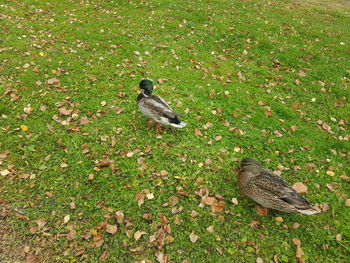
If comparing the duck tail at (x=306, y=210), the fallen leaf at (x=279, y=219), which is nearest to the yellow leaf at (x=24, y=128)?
the fallen leaf at (x=279, y=219)

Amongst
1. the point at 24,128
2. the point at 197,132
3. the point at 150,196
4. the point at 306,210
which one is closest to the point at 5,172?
the point at 24,128

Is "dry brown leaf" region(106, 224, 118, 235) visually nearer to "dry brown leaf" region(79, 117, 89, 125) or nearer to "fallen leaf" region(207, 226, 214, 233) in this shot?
"fallen leaf" region(207, 226, 214, 233)

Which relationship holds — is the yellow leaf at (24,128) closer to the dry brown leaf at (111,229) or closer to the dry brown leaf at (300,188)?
the dry brown leaf at (111,229)

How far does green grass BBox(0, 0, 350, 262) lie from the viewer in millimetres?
4250

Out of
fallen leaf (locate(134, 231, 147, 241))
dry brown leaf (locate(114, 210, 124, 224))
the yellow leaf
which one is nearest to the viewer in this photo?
fallen leaf (locate(134, 231, 147, 241))

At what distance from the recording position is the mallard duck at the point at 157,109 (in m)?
5.45

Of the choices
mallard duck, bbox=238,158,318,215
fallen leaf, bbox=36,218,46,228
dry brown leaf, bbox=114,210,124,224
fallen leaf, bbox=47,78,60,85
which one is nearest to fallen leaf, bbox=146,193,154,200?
dry brown leaf, bbox=114,210,124,224

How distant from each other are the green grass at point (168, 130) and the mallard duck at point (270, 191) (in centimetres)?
34

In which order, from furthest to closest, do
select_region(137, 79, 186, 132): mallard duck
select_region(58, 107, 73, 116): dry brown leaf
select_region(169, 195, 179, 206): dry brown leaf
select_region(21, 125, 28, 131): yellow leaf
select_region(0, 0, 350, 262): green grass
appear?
select_region(58, 107, 73, 116): dry brown leaf < select_region(21, 125, 28, 131): yellow leaf < select_region(137, 79, 186, 132): mallard duck < select_region(169, 195, 179, 206): dry brown leaf < select_region(0, 0, 350, 262): green grass

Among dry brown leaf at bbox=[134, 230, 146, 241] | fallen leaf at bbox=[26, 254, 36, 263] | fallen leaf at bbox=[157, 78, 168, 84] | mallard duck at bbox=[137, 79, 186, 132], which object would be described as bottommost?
fallen leaf at bbox=[26, 254, 36, 263]

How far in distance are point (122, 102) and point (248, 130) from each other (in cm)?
326

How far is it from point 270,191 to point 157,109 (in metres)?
2.71

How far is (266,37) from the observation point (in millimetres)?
10062

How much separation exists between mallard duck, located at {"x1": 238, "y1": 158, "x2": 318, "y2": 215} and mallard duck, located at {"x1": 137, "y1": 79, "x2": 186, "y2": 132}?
1.71 metres
